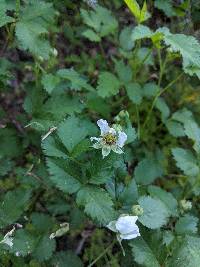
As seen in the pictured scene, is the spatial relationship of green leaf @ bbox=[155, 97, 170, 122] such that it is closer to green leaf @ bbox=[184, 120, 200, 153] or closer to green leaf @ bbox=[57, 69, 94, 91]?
green leaf @ bbox=[184, 120, 200, 153]

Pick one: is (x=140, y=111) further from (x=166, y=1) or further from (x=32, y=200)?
(x=32, y=200)

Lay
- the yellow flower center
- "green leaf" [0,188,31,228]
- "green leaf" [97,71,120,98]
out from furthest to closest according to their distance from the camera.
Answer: "green leaf" [97,71,120,98] → "green leaf" [0,188,31,228] → the yellow flower center

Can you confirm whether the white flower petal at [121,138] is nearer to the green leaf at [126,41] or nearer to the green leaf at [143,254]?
the green leaf at [143,254]

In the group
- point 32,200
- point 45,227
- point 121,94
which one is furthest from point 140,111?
point 45,227

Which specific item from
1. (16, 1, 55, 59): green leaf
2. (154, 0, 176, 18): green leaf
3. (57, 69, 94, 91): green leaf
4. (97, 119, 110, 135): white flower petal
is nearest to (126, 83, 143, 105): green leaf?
(57, 69, 94, 91): green leaf

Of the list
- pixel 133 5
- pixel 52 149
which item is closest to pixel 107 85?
pixel 133 5

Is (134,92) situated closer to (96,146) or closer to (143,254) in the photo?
(96,146)
